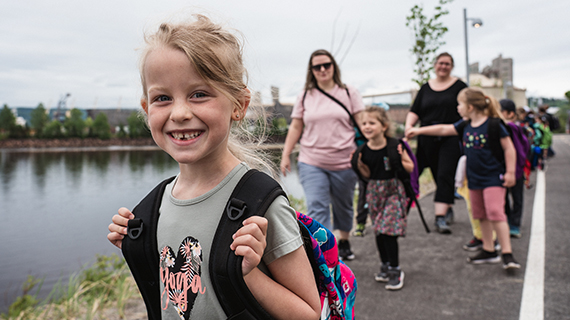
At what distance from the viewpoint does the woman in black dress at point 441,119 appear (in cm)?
506

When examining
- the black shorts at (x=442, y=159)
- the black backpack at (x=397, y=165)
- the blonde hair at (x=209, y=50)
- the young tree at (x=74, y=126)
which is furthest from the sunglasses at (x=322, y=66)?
the young tree at (x=74, y=126)

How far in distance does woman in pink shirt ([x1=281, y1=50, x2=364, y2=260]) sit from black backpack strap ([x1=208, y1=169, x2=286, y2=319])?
2974 mm

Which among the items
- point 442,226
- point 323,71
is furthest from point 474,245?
point 323,71

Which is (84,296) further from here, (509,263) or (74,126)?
(74,126)

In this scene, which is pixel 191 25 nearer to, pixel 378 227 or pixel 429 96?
pixel 378 227

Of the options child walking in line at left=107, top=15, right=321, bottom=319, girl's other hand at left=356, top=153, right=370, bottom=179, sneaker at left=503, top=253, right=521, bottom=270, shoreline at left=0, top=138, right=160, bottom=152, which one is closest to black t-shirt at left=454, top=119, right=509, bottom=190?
sneaker at left=503, top=253, right=521, bottom=270

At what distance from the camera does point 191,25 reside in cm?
126

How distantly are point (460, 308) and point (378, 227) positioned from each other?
94cm

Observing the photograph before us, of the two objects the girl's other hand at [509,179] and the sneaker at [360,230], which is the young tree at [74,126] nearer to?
the sneaker at [360,230]

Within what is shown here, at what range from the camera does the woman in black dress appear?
199 inches

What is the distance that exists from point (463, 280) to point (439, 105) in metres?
2.19

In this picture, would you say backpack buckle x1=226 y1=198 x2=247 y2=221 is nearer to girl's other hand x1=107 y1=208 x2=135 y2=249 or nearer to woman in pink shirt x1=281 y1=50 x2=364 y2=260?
girl's other hand x1=107 y1=208 x2=135 y2=249

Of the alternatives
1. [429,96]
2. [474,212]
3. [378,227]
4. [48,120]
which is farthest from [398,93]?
[48,120]

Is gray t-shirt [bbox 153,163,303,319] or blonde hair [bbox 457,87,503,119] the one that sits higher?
blonde hair [bbox 457,87,503,119]
